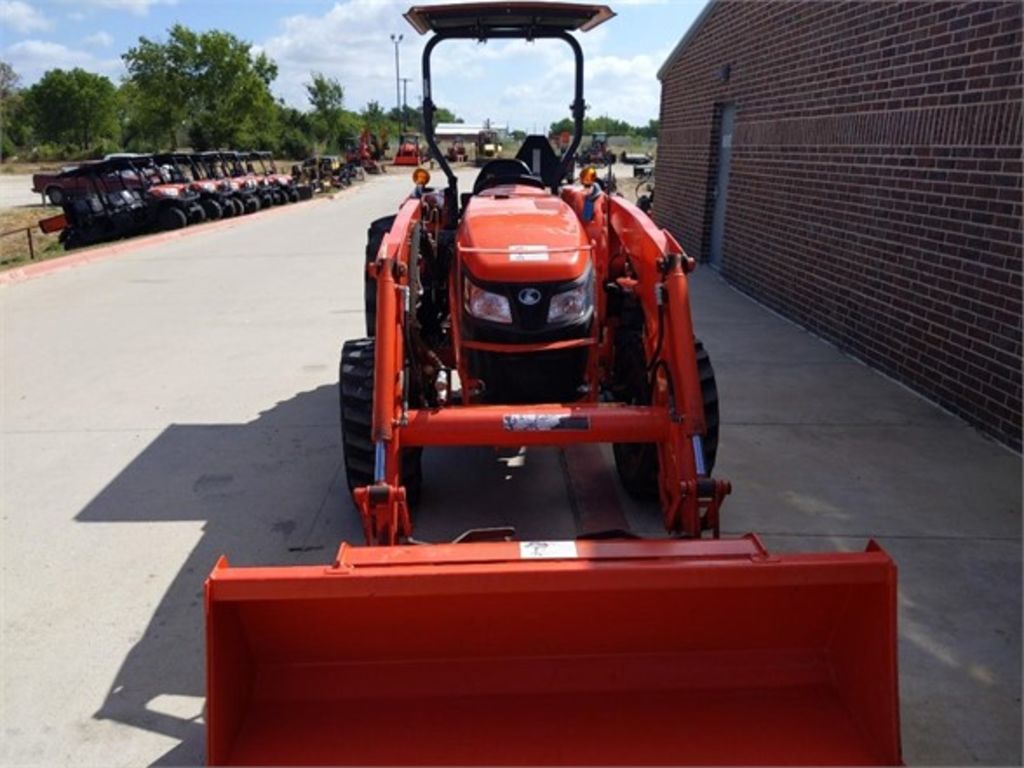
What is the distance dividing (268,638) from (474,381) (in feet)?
5.44

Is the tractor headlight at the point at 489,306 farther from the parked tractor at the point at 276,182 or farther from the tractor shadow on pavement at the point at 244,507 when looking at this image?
the parked tractor at the point at 276,182

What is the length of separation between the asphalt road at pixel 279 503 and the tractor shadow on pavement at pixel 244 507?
0.5 inches

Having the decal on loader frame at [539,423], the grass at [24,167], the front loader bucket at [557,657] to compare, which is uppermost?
the decal on loader frame at [539,423]

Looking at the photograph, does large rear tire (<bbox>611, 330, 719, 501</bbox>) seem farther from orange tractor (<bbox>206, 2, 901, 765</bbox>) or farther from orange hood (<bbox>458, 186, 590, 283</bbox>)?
orange tractor (<bbox>206, 2, 901, 765</bbox>)

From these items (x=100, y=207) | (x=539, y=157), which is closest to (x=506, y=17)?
(x=539, y=157)

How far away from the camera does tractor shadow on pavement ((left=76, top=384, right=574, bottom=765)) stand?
2.97 metres

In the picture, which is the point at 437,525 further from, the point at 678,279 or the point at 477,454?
the point at 678,279

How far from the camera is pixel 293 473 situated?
4715mm

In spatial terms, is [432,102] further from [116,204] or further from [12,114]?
[12,114]

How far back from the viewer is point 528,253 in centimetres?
369

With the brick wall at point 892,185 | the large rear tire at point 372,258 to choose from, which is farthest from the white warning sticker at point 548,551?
the brick wall at point 892,185

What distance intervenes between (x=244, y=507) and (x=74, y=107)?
2425 inches

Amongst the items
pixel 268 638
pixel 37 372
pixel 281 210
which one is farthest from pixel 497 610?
pixel 281 210

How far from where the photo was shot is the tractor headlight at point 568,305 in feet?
12.1
